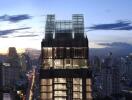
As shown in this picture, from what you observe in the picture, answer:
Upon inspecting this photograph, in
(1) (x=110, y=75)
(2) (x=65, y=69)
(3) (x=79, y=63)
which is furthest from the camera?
(1) (x=110, y=75)

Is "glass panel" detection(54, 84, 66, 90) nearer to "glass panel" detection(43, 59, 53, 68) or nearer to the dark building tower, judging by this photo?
the dark building tower

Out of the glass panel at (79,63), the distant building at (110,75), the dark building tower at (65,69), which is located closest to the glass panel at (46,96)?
the dark building tower at (65,69)

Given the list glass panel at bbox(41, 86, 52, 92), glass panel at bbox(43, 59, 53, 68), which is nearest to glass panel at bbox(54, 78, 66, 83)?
glass panel at bbox(41, 86, 52, 92)

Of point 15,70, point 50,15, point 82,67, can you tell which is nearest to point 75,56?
point 82,67

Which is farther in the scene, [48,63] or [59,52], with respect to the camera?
[59,52]

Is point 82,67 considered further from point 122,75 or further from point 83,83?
point 122,75

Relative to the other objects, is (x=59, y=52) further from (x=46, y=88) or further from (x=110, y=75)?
(x=110, y=75)

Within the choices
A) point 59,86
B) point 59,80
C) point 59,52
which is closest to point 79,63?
point 59,52

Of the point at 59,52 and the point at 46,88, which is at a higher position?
the point at 59,52
